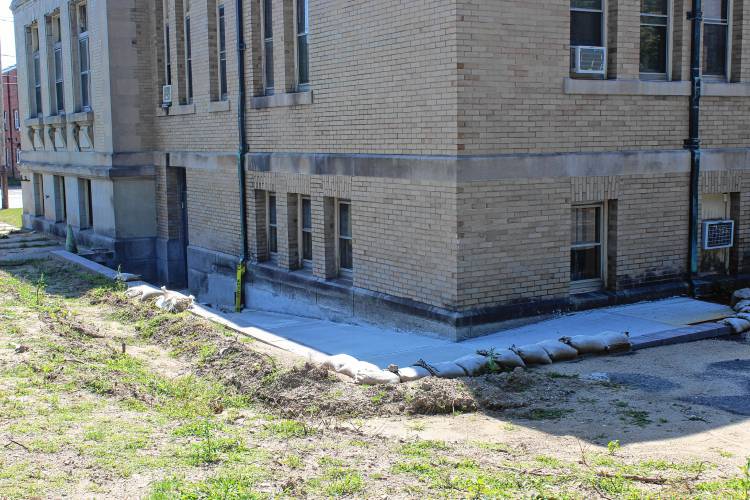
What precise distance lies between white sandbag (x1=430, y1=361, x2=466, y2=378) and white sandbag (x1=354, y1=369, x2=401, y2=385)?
0.45 meters

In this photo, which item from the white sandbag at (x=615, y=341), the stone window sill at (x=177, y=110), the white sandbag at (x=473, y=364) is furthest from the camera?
the stone window sill at (x=177, y=110)

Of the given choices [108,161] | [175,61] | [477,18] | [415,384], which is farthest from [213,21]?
[415,384]

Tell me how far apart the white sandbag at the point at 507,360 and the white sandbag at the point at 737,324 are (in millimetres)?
3386

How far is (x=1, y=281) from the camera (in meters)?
18.2

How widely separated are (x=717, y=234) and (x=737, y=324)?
241 centimetres

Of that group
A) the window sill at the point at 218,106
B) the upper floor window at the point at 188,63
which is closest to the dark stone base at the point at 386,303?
the window sill at the point at 218,106

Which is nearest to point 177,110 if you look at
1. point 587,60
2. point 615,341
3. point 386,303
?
point 386,303

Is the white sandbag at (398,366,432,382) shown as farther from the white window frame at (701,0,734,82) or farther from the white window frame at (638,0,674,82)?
the white window frame at (701,0,734,82)

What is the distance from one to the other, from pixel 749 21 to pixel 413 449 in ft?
32.8

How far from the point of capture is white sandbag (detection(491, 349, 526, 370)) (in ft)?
32.9

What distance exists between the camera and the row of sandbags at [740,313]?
38.6ft

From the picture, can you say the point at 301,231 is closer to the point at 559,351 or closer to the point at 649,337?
the point at 559,351

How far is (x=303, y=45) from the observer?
1541 cm

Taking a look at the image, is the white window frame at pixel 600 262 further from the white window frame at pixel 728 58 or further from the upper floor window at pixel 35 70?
the upper floor window at pixel 35 70
